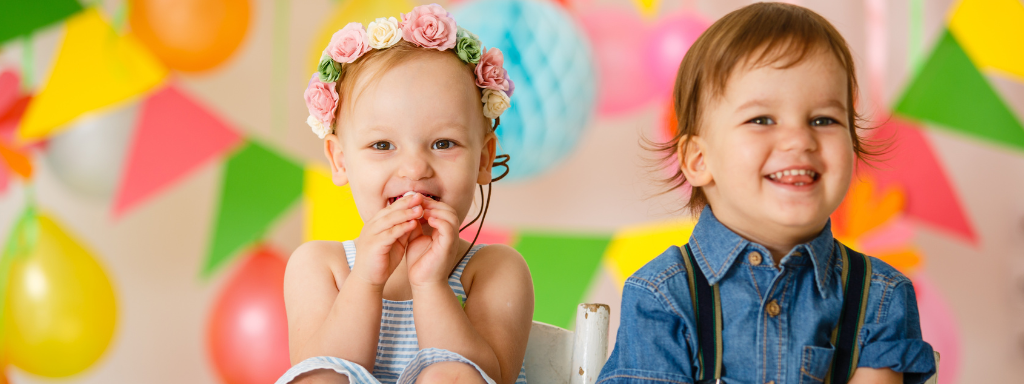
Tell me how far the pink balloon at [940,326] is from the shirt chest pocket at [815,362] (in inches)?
65.0

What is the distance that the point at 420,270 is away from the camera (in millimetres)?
935

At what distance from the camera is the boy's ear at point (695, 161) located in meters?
0.94

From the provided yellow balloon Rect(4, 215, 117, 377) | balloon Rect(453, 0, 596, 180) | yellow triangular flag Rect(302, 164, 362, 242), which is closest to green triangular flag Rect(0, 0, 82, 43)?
yellow balloon Rect(4, 215, 117, 377)

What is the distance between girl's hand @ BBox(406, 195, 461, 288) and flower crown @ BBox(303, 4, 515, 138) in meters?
0.17

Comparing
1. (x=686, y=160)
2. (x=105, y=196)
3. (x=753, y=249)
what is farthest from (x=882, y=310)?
(x=105, y=196)

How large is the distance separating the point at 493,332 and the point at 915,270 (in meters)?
1.84

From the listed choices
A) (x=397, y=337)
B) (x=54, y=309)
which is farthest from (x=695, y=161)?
(x=54, y=309)

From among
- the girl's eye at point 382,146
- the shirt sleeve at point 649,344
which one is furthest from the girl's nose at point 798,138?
the girl's eye at point 382,146

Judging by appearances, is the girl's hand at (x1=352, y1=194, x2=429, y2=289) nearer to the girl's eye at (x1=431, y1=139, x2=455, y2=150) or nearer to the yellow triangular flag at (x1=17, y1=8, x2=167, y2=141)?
the girl's eye at (x1=431, y1=139, x2=455, y2=150)

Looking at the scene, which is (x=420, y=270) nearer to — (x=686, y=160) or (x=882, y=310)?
(x=686, y=160)

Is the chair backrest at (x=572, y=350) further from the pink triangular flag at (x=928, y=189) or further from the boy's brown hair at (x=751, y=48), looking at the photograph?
the pink triangular flag at (x=928, y=189)

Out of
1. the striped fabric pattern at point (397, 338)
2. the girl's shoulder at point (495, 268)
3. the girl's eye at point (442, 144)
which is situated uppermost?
the girl's eye at point (442, 144)

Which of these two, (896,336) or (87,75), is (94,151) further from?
(896,336)

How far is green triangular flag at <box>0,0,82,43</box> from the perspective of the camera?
6.24 feet
